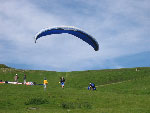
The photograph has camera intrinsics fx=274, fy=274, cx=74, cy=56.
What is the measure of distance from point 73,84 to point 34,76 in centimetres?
1320

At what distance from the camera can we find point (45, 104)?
2352 centimetres

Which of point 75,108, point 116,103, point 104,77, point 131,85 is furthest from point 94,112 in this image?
point 104,77

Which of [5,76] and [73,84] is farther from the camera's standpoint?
[5,76]

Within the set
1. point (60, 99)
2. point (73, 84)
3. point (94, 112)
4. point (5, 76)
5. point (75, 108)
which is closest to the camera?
point (94, 112)

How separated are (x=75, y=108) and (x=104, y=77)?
4255 centimetres

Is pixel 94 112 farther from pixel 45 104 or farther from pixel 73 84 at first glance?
pixel 73 84

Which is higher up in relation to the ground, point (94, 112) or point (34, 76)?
point (34, 76)

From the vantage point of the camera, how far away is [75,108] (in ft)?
71.1

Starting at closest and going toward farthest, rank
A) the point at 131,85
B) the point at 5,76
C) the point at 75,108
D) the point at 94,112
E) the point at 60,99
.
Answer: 1. the point at 94,112
2. the point at 75,108
3. the point at 60,99
4. the point at 131,85
5. the point at 5,76

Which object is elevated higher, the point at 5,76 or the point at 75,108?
the point at 5,76

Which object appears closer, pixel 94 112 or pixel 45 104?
pixel 94 112

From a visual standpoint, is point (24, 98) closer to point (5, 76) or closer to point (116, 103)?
point (116, 103)

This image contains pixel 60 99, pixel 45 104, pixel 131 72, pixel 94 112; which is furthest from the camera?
pixel 131 72

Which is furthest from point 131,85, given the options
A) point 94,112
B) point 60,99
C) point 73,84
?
point 94,112
